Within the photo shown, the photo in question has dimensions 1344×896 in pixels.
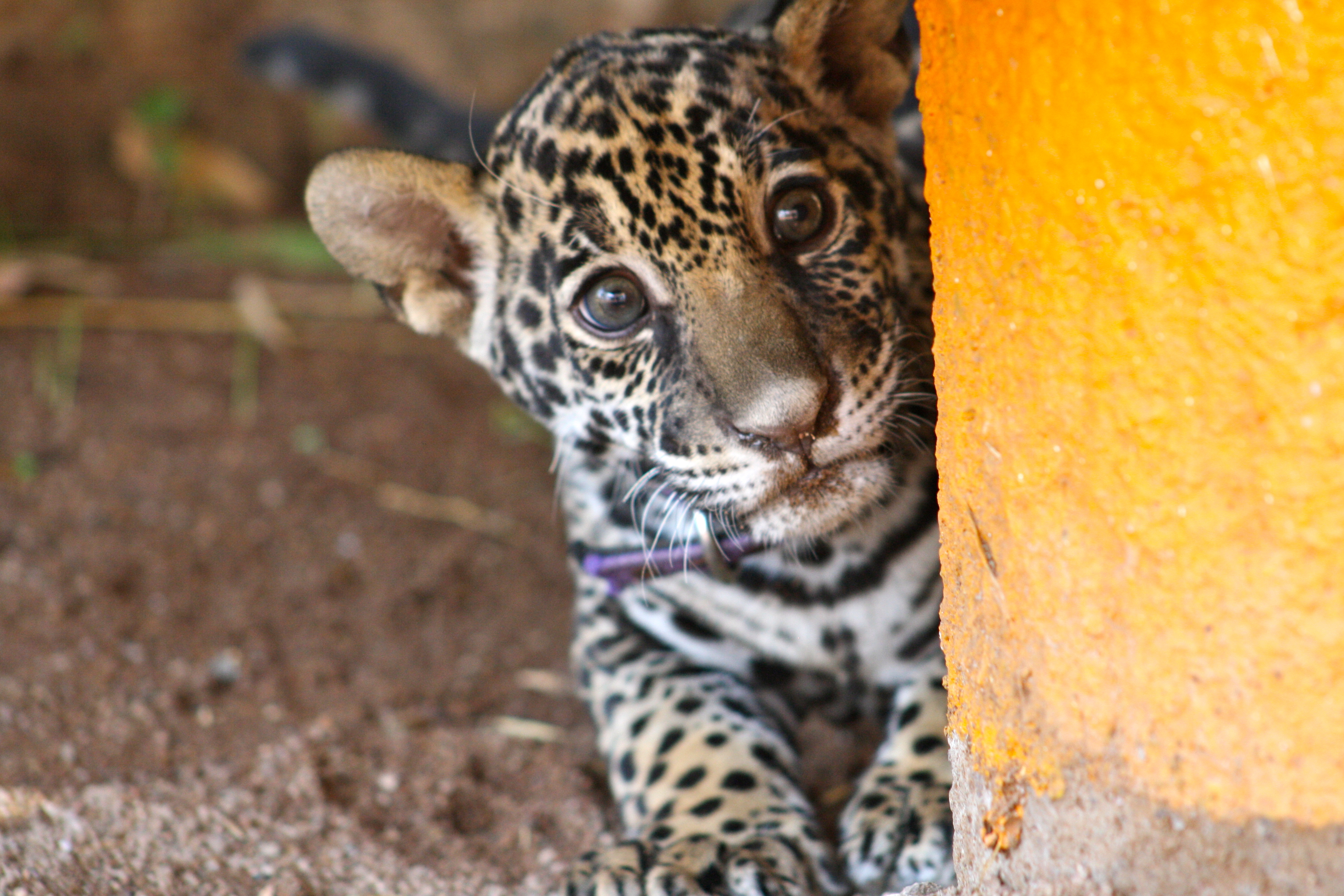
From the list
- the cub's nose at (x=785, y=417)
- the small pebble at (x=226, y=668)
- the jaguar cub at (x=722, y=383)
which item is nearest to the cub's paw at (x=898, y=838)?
the jaguar cub at (x=722, y=383)

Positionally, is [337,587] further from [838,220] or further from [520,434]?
[838,220]

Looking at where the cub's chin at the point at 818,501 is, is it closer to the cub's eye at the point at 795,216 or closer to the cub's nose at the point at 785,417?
the cub's nose at the point at 785,417

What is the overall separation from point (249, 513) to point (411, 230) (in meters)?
2.40

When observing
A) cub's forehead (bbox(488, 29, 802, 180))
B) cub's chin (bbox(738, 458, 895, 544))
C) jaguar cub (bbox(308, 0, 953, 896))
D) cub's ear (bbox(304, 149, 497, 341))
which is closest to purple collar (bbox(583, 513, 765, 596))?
jaguar cub (bbox(308, 0, 953, 896))

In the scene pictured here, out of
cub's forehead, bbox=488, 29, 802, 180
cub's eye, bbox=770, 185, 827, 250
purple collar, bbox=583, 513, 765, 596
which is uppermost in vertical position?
cub's forehead, bbox=488, 29, 802, 180

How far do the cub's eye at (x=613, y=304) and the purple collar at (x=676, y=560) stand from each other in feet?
1.78

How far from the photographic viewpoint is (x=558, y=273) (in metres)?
3.18

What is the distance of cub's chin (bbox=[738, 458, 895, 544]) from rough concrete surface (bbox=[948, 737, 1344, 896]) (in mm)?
722

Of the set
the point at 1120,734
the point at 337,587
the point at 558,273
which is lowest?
the point at 337,587

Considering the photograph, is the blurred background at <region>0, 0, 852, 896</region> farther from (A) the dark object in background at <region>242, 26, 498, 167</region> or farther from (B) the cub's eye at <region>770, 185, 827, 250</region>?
(B) the cub's eye at <region>770, 185, 827, 250</region>

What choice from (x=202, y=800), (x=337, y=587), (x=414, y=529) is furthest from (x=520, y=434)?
(x=202, y=800)

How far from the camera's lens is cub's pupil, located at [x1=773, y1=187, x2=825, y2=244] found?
304 cm

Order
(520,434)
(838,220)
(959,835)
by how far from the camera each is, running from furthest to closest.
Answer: (520,434)
(838,220)
(959,835)

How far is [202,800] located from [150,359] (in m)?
3.65
